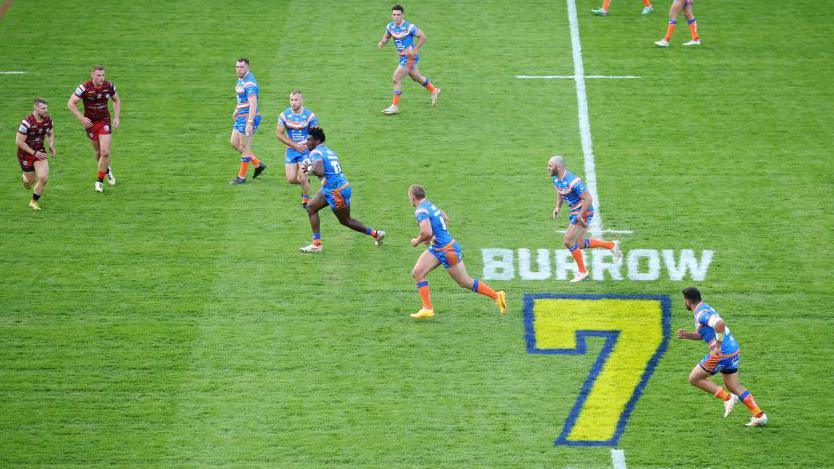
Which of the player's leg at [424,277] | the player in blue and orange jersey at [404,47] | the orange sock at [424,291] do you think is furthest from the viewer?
the player in blue and orange jersey at [404,47]

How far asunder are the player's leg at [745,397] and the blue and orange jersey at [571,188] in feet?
13.9

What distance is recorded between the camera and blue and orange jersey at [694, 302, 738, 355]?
45.3 ft

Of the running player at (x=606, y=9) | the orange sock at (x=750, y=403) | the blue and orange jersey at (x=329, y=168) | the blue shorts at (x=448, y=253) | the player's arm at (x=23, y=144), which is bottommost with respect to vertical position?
the orange sock at (x=750, y=403)

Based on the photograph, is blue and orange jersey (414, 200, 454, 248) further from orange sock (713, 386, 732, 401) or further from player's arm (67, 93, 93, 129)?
player's arm (67, 93, 93, 129)

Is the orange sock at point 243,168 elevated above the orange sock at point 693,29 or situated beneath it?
situated beneath

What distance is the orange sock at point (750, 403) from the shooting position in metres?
14.0

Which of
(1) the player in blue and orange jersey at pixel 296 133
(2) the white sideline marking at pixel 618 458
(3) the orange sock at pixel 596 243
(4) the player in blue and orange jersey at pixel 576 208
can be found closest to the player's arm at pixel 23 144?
(1) the player in blue and orange jersey at pixel 296 133

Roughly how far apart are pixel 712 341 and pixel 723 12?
657 inches

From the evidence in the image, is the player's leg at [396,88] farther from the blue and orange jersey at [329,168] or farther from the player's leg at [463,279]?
the player's leg at [463,279]

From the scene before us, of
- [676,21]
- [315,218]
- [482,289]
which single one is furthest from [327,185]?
[676,21]

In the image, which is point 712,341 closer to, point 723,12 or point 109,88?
point 109,88

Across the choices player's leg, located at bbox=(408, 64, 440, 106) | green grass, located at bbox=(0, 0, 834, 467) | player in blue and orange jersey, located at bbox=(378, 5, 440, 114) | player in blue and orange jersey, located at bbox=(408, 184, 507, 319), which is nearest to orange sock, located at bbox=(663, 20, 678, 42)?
green grass, located at bbox=(0, 0, 834, 467)

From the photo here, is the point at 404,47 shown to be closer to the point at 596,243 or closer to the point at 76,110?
the point at 76,110

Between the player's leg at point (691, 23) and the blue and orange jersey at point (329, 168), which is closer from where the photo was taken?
the blue and orange jersey at point (329, 168)
